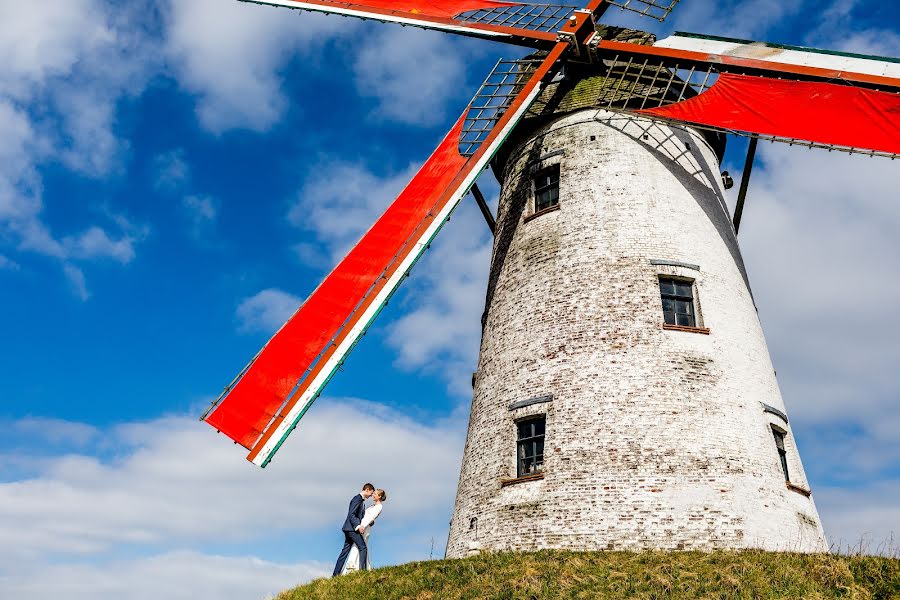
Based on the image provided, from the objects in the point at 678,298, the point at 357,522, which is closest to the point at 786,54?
the point at 678,298

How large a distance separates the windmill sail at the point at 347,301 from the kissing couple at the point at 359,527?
5.91 ft

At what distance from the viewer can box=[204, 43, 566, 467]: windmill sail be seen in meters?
13.7

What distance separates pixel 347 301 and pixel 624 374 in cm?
565

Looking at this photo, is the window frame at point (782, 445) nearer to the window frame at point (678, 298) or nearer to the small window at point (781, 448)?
the small window at point (781, 448)

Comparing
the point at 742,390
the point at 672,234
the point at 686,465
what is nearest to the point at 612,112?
the point at 672,234

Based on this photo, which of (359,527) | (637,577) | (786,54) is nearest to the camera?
(637,577)

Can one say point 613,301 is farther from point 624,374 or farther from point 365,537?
point 365,537

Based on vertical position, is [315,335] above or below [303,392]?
above

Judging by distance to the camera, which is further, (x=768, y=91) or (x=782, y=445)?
(x=768, y=91)

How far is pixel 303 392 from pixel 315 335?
145 cm

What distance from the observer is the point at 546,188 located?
A: 1684 cm

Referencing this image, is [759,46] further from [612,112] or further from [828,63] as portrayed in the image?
[612,112]

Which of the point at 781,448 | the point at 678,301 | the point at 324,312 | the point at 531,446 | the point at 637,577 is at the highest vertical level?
the point at 678,301

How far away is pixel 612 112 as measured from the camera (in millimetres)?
16672
